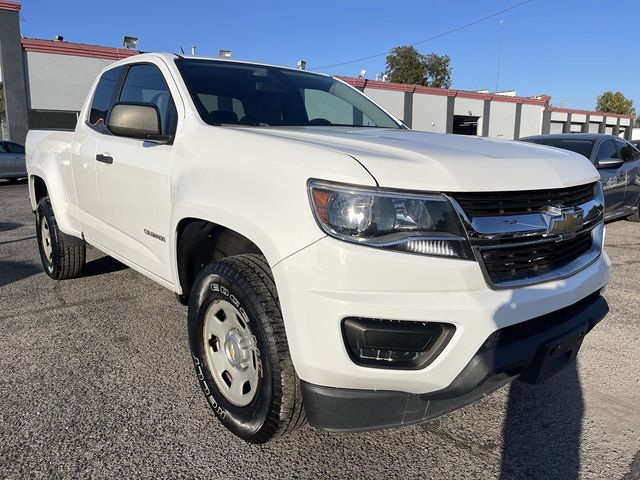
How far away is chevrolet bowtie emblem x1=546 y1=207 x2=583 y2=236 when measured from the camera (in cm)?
217

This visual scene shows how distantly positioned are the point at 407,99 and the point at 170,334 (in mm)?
28573

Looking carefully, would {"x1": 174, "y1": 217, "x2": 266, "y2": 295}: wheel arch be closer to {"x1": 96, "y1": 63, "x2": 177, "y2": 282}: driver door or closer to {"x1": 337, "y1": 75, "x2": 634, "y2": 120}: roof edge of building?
{"x1": 96, "y1": 63, "x2": 177, "y2": 282}: driver door

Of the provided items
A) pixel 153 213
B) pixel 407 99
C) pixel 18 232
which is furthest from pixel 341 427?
pixel 407 99

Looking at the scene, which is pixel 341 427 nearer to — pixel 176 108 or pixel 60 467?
pixel 60 467

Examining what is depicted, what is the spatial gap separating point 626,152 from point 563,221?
7.56m

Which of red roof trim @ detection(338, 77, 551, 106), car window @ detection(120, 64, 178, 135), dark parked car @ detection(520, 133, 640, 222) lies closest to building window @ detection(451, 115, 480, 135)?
red roof trim @ detection(338, 77, 551, 106)

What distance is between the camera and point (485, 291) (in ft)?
6.43

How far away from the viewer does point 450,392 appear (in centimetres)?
197

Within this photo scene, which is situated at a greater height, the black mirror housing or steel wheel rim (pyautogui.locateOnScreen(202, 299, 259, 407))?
the black mirror housing

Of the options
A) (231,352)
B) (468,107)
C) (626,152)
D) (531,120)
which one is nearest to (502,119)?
(531,120)

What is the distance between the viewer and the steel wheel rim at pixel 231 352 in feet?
7.74

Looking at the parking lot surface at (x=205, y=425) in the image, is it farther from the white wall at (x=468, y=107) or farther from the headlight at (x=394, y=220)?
the white wall at (x=468, y=107)

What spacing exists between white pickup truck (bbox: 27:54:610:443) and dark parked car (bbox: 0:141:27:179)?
16816mm

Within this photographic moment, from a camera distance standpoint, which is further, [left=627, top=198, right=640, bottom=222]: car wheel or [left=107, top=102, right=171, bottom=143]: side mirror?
[left=627, top=198, right=640, bottom=222]: car wheel
